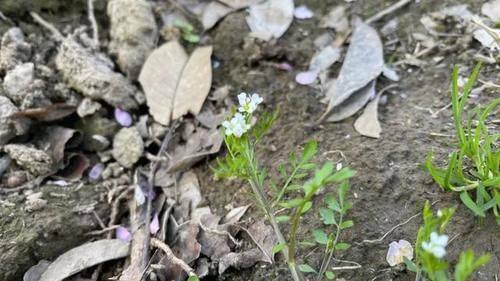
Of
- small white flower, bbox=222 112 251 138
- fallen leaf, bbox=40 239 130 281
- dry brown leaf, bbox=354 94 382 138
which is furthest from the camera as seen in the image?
dry brown leaf, bbox=354 94 382 138

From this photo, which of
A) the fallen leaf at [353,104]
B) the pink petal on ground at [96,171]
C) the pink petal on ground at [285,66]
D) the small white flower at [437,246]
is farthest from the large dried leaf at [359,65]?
the small white flower at [437,246]

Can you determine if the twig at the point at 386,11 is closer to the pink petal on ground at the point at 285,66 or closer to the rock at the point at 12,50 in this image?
the pink petal on ground at the point at 285,66

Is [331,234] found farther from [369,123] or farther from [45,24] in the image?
[45,24]

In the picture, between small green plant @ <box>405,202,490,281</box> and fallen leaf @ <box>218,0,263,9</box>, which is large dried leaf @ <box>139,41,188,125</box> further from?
small green plant @ <box>405,202,490,281</box>

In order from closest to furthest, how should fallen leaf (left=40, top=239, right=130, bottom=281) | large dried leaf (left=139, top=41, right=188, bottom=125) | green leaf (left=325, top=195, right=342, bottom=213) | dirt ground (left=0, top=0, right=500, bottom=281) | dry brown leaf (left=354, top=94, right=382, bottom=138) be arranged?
1. green leaf (left=325, top=195, right=342, bottom=213)
2. dirt ground (left=0, top=0, right=500, bottom=281)
3. fallen leaf (left=40, top=239, right=130, bottom=281)
4. dry brown leaf (left=354, top=94, right=382, bottom=138)
5. large dried leaf (left=139, top=41, right=188, bottom=125)

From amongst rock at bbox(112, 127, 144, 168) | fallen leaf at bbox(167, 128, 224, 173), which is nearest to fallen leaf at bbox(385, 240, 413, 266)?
fallen leaf at bbox(167, 128, 224, 173)

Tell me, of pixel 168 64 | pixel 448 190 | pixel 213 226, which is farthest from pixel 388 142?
pixel 168 64

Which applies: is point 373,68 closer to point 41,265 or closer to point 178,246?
point 178,246
